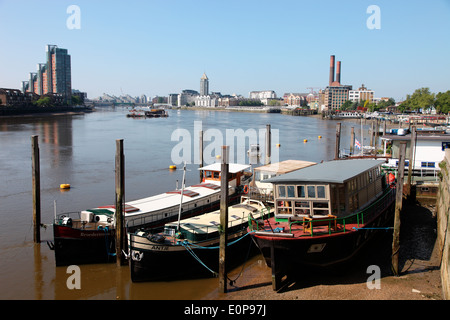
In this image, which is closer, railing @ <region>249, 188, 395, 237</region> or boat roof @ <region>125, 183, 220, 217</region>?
railing @ <region>249, 188, 395, 237</region>

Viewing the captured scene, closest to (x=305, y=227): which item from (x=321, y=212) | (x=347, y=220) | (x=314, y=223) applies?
(x=314, y=223)

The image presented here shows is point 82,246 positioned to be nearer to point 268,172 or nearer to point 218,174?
point 218,174

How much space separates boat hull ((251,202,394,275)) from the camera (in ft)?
48.7

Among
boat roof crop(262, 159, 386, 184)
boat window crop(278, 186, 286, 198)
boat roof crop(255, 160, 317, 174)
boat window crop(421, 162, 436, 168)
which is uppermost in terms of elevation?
boat roof crop(262, 159, 386, 184)

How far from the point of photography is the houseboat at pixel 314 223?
15.0 metres

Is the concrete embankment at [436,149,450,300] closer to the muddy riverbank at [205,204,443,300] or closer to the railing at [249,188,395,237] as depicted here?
the muddy riverbank at [205,204,443,300]

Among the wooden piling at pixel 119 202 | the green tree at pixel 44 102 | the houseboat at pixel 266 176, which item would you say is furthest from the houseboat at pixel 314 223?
the green tree at pixel 44 102

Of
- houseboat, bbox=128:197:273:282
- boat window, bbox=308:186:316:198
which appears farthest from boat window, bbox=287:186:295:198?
houseboat, bbox=128:197:273:282

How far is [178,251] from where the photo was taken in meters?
16.2

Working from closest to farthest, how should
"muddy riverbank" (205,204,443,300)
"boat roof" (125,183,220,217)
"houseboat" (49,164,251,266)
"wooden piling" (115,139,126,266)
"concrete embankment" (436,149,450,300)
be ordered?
"concrete embankment" (436,149,450,300), "muddy riverbank" (205,204,443,300), "wooden piling" (115,139,126,266), "houseboat" (49,164,251,266), "boat roof" (125,183,220,217)

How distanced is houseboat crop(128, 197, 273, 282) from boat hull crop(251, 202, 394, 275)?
87.6 inches

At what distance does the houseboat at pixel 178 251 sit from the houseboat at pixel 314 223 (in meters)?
1.81

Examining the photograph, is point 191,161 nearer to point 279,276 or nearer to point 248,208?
point 248,208

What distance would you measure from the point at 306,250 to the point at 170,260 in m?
5.69
